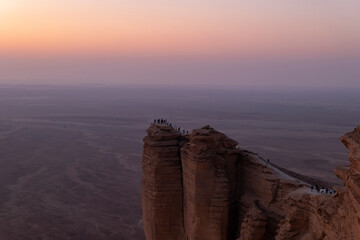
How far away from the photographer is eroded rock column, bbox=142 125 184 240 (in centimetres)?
1520

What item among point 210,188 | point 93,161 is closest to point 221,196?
point 210,188

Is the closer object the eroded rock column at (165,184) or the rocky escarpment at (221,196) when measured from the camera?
the rocky escarpment at (221,196)

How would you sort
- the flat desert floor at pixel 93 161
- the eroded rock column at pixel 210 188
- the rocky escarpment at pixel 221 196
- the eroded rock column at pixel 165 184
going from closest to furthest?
the rocky escarpment at pixel 221 196
the eroded rock column at pixel 210 188
the eroded rock column at pixel 165 184
the flat desert floor at pixel 93 161

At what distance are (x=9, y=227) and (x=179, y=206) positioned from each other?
19.6 metres

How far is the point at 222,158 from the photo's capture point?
13.9 m

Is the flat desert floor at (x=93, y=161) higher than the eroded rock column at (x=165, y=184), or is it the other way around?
the eroded rock column at (x=165, y=184)

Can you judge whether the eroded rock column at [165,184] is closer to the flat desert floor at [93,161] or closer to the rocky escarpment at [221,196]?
the rocky escarpment at [221,196]

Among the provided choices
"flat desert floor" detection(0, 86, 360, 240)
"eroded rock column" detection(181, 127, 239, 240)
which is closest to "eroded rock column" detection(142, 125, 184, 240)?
"eroded rock column" detection(181, 127, 239, 240)

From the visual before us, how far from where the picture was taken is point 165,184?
1526cm

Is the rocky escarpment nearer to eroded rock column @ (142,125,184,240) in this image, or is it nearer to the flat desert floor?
eroded rock column @ (142,125,184,240)

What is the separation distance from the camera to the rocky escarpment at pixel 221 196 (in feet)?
32.9

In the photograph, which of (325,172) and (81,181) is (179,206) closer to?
(81,181)

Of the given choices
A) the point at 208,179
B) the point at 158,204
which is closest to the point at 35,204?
the point at 158,204

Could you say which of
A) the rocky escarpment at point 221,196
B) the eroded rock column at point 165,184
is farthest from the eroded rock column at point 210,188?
the eroded rock column at point 165,184
